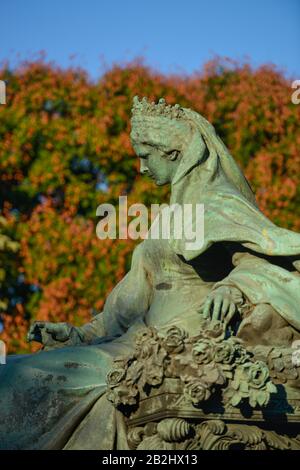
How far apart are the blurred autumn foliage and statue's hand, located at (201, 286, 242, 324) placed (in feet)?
33.0

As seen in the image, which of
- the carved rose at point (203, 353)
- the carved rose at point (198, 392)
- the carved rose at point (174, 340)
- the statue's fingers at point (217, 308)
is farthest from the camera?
the statue's fingers at point (217, 308)

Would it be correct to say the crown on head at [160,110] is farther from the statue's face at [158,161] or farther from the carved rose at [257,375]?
the carved rose at [257,375]

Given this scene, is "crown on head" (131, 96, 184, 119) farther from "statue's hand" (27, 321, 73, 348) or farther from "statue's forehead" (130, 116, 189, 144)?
"statue's hand" (27, 321, 73, 348)

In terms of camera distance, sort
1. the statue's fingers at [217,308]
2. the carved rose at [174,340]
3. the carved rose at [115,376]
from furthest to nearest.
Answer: the statue's fingers at [217,308] < the carved rose at [115,376] < the carved rose at [174,340]

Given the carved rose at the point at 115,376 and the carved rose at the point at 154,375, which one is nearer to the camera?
the carved rose at the point at 154,375

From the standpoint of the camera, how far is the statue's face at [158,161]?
8414mm

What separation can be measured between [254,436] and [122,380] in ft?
2.72

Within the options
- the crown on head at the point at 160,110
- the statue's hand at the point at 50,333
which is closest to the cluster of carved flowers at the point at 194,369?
the statue's hand at the point at 50,333

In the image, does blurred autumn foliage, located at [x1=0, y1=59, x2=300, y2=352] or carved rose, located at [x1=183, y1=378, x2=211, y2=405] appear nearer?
carved rose, located at [x1=183, y1=378, x2=211, y2=405]

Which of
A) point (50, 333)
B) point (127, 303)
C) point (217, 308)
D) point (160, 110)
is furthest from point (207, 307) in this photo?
point (160, 110)

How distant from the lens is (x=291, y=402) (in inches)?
275

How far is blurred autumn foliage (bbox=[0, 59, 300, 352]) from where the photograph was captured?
1803 cm

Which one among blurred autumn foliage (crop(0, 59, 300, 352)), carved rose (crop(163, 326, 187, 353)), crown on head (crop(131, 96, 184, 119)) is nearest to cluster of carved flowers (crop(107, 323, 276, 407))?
carved rose (crop(163, 326, 187, 353))

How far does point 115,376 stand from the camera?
6.95 meters
